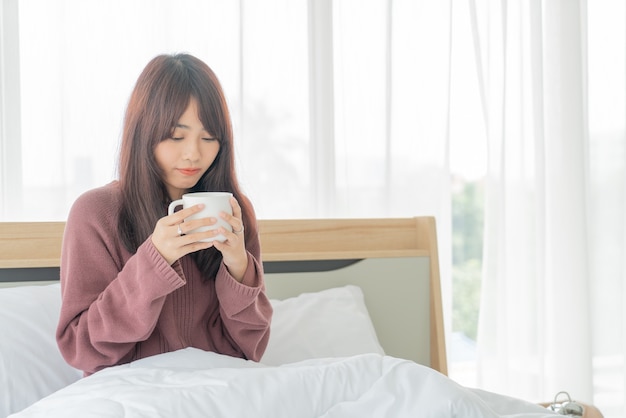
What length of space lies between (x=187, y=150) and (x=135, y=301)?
0.29m

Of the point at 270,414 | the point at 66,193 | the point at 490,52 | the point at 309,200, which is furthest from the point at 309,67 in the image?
the point at 270,414

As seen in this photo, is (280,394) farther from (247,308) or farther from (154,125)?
(154,125)

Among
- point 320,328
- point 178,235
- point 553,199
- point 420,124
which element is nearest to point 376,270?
point 320,328

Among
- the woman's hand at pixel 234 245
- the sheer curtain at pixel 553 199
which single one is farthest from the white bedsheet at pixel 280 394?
the sheer curtain at pixel 553 199

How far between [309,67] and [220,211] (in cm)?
114

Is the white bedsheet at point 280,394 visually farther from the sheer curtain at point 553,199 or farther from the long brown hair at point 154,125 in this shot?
the sheer curtain at point 553,199

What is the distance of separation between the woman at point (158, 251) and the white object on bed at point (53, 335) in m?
0.19

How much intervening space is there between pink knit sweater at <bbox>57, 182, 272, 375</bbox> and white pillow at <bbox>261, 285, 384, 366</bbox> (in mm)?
223

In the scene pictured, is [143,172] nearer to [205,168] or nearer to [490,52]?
[205,168]

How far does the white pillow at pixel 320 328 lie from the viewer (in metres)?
1.73

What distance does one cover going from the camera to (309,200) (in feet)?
7.37

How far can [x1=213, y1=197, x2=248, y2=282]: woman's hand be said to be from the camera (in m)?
1.23

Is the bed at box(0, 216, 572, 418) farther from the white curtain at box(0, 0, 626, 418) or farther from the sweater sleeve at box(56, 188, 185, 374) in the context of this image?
the white curtain at box(0, 0, 626, 418)

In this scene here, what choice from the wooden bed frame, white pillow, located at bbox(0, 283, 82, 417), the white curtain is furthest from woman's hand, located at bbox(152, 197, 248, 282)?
the white curtain
